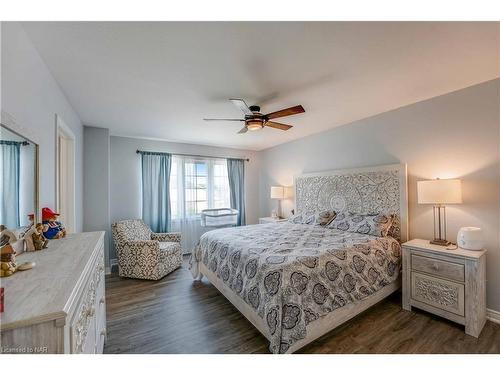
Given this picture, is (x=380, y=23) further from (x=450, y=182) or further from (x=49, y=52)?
(x=49, y=52)

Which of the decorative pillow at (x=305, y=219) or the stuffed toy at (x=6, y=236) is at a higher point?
the stuffed toy at (x=6, y=236)

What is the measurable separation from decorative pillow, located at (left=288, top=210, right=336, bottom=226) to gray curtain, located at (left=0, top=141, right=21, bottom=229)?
11.0 ft

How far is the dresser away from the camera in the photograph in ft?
2.20

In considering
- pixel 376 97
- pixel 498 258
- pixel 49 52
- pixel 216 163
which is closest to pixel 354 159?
pixel 376 97

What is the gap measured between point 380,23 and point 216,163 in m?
4.05

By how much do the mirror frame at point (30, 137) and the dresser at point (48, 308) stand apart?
492 millimetres

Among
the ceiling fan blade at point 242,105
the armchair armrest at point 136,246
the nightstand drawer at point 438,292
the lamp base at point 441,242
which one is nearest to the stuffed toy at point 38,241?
the ceiling fan blade at point 242,105

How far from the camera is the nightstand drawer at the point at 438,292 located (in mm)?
2033

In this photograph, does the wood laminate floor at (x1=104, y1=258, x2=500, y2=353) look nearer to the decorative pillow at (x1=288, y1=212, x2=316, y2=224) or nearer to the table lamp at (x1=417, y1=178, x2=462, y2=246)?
the table lamp at (x1=417, y1=178, x2=462, y2=246)

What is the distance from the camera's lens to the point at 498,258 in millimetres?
2152

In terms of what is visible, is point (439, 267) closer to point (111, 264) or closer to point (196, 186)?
point (196, 186)

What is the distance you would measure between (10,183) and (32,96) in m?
0.75

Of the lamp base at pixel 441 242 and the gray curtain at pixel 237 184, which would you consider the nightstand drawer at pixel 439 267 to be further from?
the gray curtain at pixel 237 184

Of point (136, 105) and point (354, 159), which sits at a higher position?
point (136, 105)
